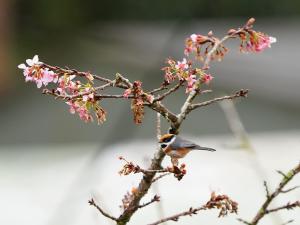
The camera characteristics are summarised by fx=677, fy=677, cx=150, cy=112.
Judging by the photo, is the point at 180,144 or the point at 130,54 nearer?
the point at 180,144

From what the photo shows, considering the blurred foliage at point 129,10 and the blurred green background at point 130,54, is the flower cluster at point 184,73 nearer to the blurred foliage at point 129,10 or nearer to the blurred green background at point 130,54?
the blurred green background at point 130,54

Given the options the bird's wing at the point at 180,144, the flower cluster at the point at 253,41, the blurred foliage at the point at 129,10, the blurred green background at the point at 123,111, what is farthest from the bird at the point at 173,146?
the blurred foliage at the point at 129,10

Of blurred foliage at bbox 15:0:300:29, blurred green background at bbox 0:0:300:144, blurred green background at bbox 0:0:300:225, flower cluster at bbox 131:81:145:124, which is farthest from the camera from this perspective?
blurred foliage at bbox 15:0:300:29

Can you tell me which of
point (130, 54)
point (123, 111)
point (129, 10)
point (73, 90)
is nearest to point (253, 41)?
point (73, 90)

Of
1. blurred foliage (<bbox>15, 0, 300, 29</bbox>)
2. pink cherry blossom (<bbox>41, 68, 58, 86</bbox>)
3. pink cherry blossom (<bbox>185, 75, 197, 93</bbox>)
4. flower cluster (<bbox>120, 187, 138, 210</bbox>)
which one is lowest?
flower cluster (<bbox>120, 187, 138, 210</bbox>)

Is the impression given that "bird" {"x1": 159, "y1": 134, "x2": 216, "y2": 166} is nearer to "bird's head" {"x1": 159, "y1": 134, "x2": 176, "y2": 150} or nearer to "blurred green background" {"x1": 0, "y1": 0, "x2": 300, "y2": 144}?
"bird's head" {"x1": 159, "y1": 134, "x2": 176, "y2": 150}

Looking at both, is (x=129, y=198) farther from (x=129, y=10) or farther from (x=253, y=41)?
(x=129, y=10)

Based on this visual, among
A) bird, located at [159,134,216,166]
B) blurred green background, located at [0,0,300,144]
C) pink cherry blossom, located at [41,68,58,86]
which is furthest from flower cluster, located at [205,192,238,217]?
blurred green background, located at [0,0,300,144]
